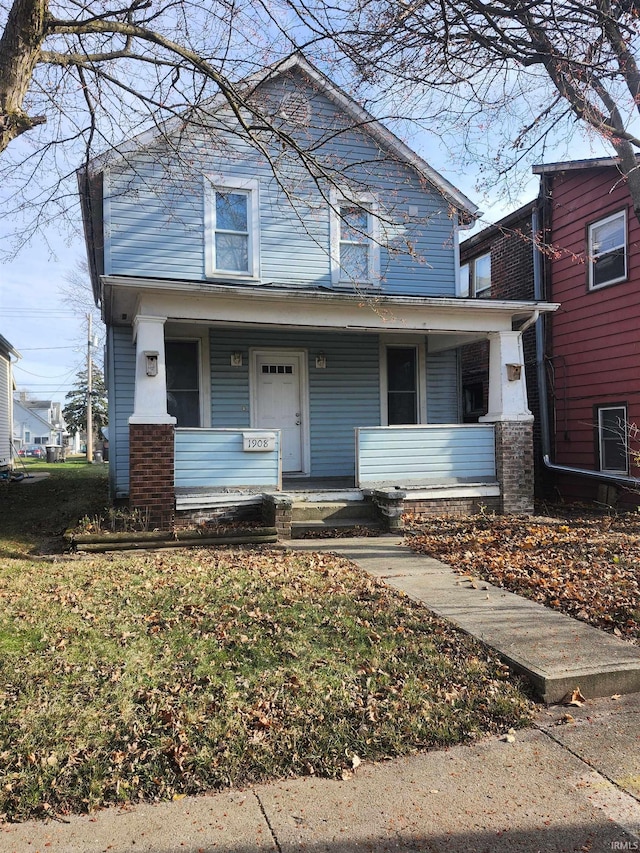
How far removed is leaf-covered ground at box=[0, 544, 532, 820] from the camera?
9.30 feet

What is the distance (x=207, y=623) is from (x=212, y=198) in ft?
27.1

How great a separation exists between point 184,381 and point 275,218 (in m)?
3.39

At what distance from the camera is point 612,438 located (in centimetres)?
1120

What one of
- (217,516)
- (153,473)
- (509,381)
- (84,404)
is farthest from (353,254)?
(84,404)

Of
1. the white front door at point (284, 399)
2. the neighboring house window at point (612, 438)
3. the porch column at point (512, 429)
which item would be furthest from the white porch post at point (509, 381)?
the white front door at point (284, 399)

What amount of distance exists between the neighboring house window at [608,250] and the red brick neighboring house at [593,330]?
2 cm

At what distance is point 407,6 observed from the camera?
18.8 feet

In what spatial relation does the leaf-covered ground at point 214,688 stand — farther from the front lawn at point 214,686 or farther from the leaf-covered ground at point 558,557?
the leaf-covered ground at point 558,557

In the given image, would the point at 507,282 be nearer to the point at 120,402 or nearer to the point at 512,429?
the point at 512,429

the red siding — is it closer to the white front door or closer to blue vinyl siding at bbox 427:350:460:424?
blue vinyl siding at bbox 427:350:460:424

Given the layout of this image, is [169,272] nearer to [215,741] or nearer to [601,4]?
[601,4]

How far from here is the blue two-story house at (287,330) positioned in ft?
27.5

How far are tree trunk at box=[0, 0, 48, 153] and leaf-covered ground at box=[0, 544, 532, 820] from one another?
4168 millimetres

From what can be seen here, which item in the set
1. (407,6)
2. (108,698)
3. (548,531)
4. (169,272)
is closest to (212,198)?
(169,272)
